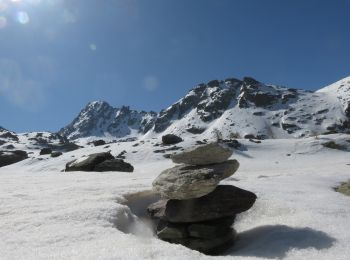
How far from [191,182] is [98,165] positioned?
23244 mm

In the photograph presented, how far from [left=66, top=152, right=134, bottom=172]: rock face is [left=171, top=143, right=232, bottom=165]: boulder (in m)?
21.0

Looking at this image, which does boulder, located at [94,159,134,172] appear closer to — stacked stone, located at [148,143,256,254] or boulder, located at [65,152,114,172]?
boulder, located at [65,152,114,172]

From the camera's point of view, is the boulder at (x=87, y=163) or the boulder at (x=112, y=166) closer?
the boulder at (x=112, y=166)

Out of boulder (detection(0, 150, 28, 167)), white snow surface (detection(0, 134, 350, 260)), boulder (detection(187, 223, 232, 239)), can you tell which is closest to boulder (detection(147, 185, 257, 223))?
boulder (detection(187, 223, 232, 239))

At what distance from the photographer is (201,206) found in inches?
502

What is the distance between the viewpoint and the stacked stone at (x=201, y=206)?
40.6ft

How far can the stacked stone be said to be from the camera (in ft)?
40.6

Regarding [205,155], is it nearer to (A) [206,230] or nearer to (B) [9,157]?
(A) [206,230]

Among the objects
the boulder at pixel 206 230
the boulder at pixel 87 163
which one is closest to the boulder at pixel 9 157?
the boulder at pixel 87 163

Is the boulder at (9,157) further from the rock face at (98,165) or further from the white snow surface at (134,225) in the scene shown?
the white snow surface at (134,225)

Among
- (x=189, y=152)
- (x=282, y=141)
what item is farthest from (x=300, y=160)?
(x=189, y=152)

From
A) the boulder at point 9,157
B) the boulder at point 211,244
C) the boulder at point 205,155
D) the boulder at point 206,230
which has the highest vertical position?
the boulder at point 9,157

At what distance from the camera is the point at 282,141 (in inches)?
2324

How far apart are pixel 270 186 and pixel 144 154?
1429 inches
